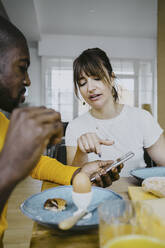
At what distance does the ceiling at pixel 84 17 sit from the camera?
392 cm

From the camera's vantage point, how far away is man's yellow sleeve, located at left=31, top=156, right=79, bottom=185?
33.2 inches

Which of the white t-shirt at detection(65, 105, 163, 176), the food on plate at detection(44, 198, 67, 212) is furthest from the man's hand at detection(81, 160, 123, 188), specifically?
the white t-shirt at detection(65, 105, 163, 176)

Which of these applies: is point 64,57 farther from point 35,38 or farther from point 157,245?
point 157,245

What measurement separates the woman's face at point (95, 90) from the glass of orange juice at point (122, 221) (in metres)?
1.02

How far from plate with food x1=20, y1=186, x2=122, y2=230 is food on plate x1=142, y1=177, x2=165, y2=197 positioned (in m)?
0.10

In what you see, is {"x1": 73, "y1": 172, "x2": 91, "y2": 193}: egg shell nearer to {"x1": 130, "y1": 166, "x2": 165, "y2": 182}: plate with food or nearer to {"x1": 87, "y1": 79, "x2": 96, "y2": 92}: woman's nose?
{"x1": 130, "y1": 166, "x2": 165, "y2": 182}: plate with food

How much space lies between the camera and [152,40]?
5.85m

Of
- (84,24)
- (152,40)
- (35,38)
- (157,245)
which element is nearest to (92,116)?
(157,245)

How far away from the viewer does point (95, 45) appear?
18.6 feet

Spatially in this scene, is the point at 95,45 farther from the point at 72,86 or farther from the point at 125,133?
the point at 125,133

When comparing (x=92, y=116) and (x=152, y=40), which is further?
(x=152, y=40)

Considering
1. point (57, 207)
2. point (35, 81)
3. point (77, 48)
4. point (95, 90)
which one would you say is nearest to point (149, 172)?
point (57, 207)

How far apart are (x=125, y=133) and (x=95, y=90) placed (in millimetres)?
347

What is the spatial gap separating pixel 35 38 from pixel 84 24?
1.25 metres
